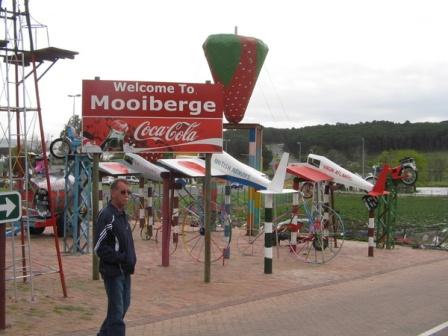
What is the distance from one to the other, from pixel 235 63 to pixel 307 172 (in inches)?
227

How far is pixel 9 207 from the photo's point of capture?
752 centimetres

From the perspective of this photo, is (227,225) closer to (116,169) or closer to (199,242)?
(199,242)

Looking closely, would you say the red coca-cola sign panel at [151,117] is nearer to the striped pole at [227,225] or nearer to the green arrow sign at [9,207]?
the striped pole at [227,225]

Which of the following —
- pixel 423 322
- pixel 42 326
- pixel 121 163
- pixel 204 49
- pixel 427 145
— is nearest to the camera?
pixel 42 326

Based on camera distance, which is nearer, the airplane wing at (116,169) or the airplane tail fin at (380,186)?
the airplane tail fin at (380,186)

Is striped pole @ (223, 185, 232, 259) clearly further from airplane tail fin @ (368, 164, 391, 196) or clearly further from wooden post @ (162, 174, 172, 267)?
airplane tail fin @ (368, 164, 391, 196)

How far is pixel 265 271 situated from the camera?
13078 millimetres

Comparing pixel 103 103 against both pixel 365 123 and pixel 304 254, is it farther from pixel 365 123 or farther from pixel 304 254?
pixel 365 123

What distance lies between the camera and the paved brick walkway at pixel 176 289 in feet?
27.0

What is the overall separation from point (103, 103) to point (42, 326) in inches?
186

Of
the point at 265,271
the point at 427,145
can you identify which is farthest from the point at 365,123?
the point at 265,271

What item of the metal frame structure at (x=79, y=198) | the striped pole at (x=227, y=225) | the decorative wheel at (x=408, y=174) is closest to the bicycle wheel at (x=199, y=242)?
the striped pole at (x=227, y=225)

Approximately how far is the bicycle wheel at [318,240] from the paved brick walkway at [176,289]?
341mm

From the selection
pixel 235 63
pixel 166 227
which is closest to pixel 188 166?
pixel 166 227
